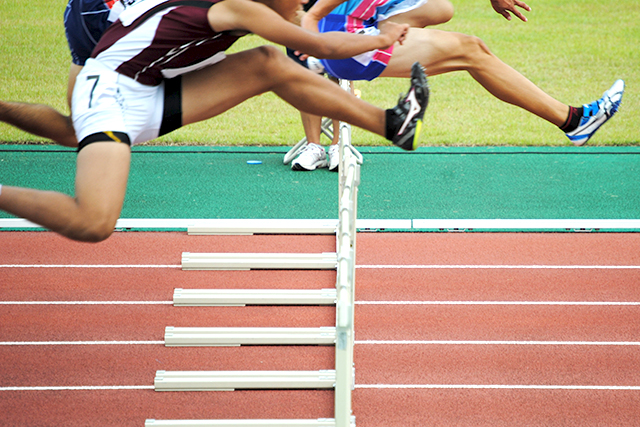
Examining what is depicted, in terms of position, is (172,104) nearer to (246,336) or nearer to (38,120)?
(38,120)

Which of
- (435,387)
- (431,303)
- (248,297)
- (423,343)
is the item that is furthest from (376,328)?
(248,297)

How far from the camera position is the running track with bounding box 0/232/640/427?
3119 millimetres

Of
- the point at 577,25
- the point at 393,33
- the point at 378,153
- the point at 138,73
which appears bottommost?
the point at 138,73

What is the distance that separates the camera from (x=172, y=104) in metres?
2.68

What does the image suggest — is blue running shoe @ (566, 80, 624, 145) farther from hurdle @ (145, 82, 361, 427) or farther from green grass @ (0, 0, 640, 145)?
green grass @ (0, 0, 640, 145)

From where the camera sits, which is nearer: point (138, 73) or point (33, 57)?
point (138, 73)

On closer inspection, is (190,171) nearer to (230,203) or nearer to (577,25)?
(230,203)

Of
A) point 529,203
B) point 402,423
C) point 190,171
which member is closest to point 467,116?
point 529,203

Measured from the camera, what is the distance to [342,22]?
341 cm

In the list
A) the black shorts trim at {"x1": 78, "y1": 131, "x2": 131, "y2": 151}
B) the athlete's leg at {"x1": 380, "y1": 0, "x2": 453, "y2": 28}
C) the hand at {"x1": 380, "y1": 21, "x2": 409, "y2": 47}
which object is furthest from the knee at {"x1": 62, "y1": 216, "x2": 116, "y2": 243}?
the athlete's leg at {"x1": 380, "y1": 0, "x2": 453, "y2": 28}

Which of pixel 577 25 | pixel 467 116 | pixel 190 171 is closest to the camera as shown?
pixel 190 171

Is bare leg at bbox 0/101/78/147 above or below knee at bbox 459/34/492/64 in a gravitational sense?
below

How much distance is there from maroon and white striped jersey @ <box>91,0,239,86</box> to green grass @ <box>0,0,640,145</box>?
473cm

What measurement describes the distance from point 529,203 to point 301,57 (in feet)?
9.35
